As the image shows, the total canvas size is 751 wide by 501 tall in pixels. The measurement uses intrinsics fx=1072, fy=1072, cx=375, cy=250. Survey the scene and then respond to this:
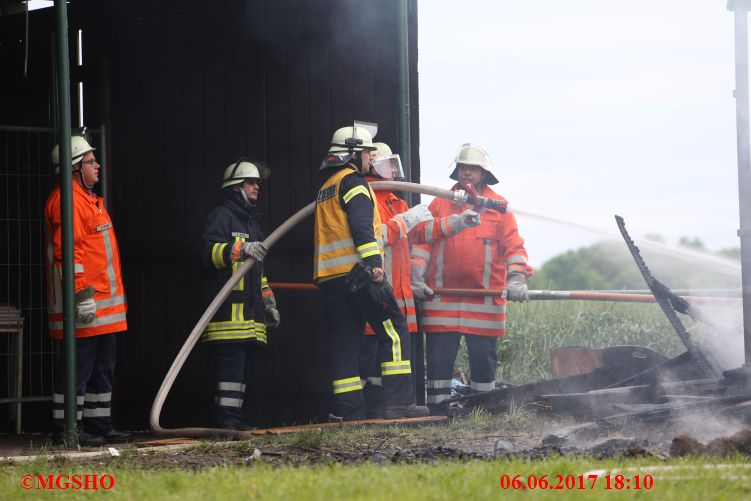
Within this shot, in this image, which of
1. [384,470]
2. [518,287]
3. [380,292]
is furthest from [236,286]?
[384,470]

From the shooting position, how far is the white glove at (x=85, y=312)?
7.12m

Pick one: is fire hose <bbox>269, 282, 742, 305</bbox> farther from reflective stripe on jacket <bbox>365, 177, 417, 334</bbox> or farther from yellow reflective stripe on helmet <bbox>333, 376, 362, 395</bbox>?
yellow reflective stripe on helmet <bbox>333, 376, 362, 395</bbox>

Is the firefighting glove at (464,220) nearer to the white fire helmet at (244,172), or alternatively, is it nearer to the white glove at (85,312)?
the white fire helmet at (244,172)

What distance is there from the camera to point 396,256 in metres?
8.25

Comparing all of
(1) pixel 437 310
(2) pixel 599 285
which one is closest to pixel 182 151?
(1) pixel 437 310

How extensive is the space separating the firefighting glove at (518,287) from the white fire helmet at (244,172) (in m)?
2.04

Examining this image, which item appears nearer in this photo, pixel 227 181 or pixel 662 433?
pixel 662 433

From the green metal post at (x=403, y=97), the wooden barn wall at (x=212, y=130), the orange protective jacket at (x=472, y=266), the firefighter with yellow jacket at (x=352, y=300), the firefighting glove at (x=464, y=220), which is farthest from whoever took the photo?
the wooden barn wall at (x=212, y=130)

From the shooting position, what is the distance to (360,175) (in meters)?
7.76

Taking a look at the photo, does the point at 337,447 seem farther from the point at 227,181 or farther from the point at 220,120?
the point at 220,120

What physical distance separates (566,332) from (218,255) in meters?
6.43

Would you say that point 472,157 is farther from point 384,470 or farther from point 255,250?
point 384,470

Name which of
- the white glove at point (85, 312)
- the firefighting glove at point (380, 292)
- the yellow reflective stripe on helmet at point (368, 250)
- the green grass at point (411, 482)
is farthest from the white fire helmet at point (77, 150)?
the green grass at point (411, 482)

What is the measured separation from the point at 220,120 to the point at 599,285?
51.2 meters
